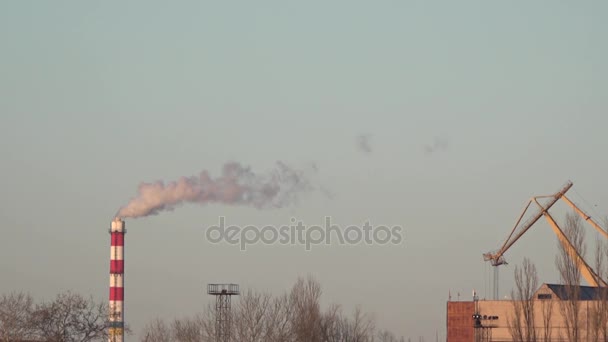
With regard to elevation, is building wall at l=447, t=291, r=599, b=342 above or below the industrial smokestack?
below

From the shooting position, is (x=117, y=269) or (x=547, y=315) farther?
(x=547, y=315)

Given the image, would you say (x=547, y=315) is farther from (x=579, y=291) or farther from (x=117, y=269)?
(x=117, y=269)

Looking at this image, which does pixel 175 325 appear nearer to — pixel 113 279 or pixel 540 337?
pixel 113 279

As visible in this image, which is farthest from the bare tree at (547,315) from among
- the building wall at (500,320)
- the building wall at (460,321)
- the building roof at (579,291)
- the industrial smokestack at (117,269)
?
the industrial smokestack at (117,269)

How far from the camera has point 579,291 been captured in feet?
233

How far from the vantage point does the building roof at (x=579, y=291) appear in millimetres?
69125

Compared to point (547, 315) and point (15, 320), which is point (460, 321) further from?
point (15, 320)

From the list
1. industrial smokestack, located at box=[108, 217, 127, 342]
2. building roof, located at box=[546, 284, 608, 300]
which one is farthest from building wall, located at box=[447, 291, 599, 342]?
industrial smokestack, located at box=[108, 217, 127, 342]

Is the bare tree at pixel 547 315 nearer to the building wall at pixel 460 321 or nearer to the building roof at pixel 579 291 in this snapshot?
the building roof at pixel 579 291

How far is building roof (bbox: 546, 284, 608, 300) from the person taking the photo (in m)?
69.1

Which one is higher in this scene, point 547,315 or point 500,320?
point 547,315

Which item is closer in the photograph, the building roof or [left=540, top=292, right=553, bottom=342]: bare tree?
the building roof

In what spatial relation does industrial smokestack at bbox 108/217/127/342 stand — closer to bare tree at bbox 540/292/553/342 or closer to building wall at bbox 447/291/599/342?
building wall at bbox 447/291/599/342

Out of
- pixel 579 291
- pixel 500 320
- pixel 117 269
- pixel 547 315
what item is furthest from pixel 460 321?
pixel 117 269
